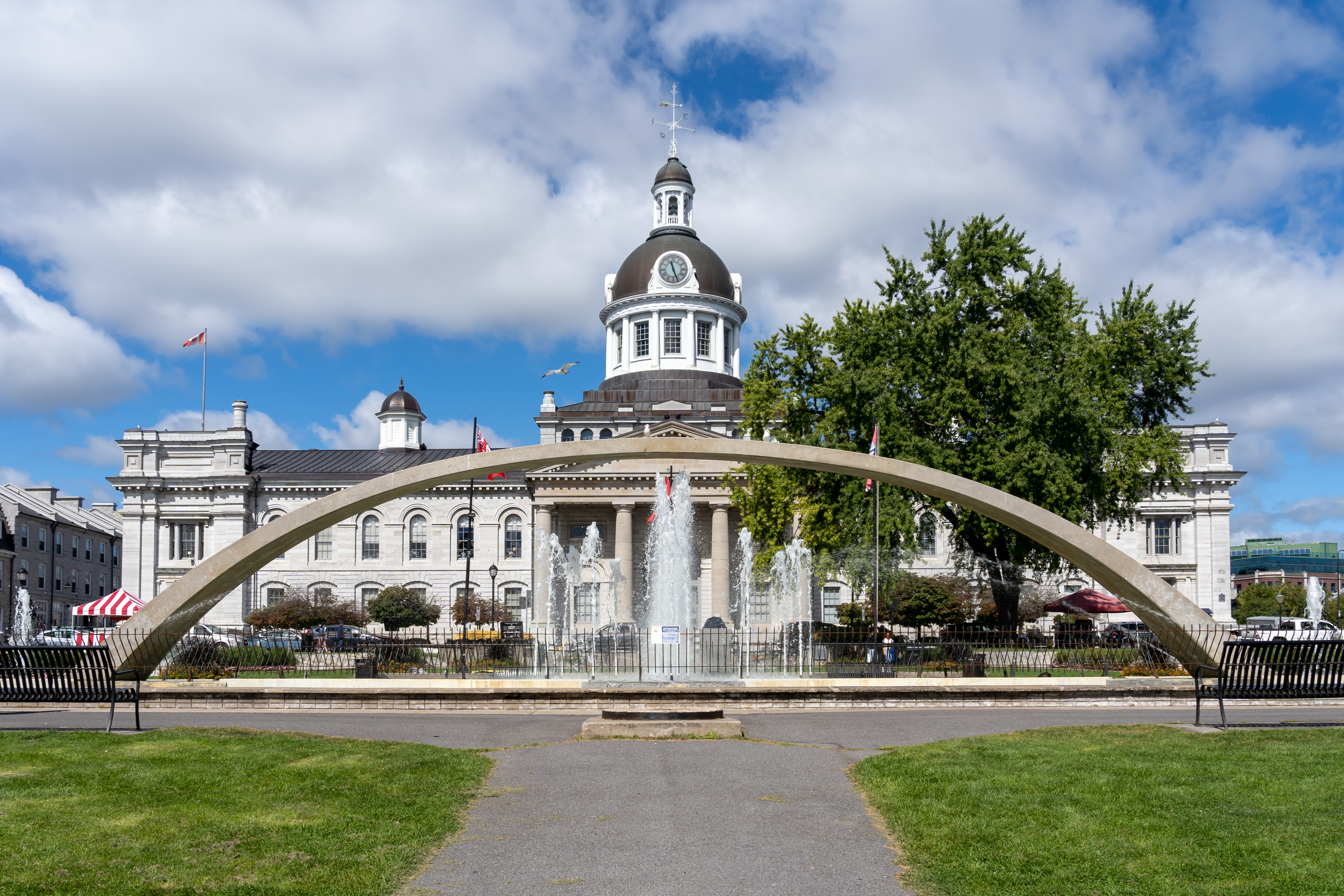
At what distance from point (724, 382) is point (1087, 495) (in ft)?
136

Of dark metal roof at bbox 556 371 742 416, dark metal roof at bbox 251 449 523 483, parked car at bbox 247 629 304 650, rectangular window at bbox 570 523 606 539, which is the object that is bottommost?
parked car at bbox 247 629 304 650

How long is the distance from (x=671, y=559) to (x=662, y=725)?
84.7ft

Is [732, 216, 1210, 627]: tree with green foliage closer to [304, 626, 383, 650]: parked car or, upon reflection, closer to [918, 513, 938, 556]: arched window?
[918, 513, 938, 556]: arched window

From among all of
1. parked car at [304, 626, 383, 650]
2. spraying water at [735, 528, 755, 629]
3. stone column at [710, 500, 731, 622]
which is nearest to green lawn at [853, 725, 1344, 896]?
parked car at [304, 626, 383, 650]

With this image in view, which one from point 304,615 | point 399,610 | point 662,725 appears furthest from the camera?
point 399,610

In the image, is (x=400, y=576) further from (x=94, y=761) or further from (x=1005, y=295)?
(x=94, y=761)

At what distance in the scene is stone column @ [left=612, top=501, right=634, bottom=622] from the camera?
55094mm

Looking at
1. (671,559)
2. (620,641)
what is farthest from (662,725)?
(671,559)

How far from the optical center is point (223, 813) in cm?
784

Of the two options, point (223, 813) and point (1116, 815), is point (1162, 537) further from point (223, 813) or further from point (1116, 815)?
point (223, 813)

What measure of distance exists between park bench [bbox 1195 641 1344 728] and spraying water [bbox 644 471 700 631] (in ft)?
51.6

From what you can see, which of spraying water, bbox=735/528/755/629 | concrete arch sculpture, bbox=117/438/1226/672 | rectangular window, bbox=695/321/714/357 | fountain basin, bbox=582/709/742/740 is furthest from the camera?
rectangular window, bbox=695/321/714/357

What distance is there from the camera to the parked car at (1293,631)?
3281 cm

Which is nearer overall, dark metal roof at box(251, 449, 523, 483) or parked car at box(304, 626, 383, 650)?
parked car at box(304, 626, 383, 650)
